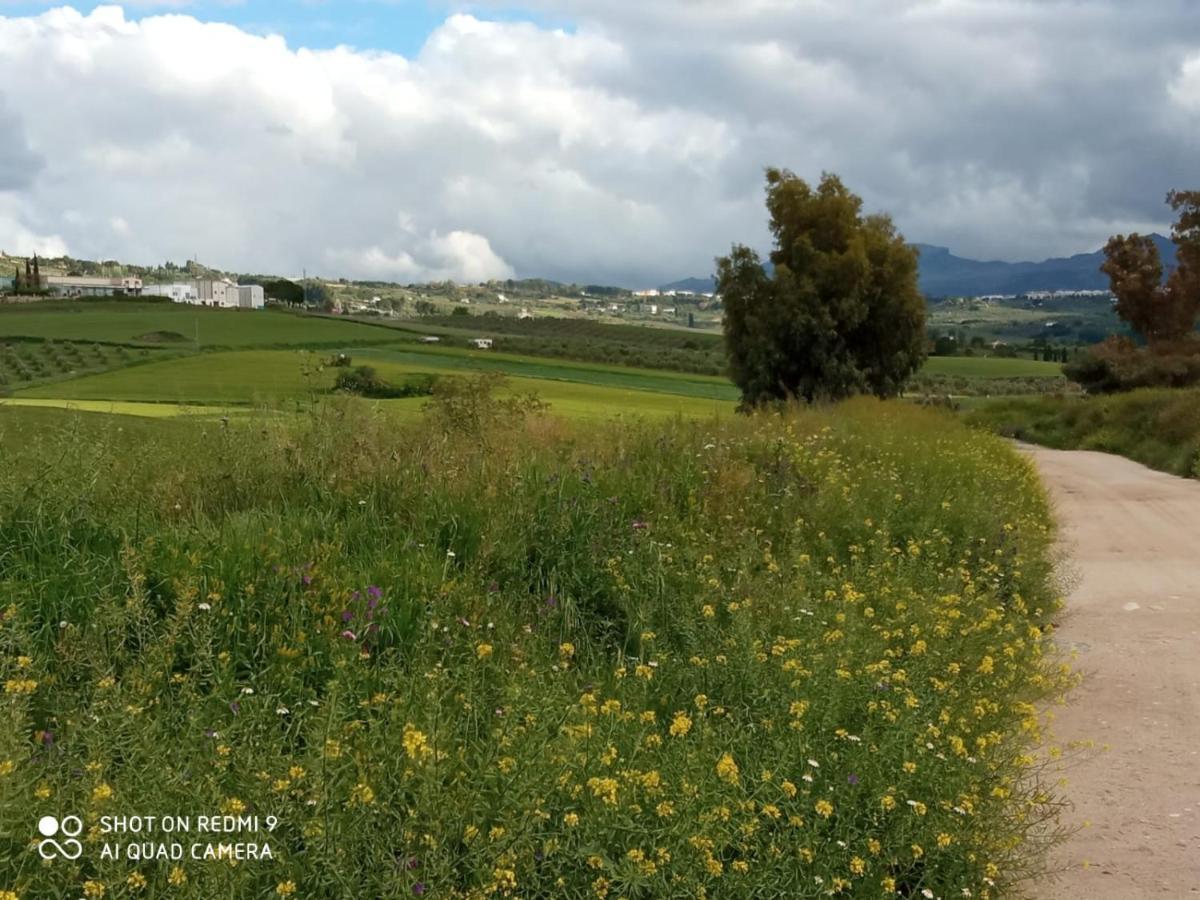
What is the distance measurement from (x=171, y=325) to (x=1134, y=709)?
44209mm

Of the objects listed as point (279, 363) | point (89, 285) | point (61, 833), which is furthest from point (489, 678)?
point (89, 285)

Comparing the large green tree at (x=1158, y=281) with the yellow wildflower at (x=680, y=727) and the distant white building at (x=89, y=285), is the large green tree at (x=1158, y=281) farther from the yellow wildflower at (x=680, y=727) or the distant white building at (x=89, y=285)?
the distant white building at (x=89, y=285)

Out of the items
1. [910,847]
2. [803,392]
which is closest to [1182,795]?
A: [910,847]

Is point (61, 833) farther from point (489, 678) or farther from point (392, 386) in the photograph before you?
point (392, 386)

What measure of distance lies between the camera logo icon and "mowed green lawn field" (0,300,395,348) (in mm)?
36159

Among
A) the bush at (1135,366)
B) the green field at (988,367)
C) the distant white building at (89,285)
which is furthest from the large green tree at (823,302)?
the distant white building at (89,285)

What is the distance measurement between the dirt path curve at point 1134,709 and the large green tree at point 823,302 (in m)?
14.1

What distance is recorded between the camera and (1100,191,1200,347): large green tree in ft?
114

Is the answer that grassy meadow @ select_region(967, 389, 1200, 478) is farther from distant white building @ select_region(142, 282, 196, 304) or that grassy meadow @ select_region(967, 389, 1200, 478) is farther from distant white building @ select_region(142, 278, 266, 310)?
distant white building @ select_region(142, 278, 266, 310)

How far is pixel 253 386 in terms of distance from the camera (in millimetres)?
17797

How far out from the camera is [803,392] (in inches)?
1056

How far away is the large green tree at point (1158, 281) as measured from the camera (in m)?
34.8

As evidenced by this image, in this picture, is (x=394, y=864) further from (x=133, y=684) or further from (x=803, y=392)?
(x=803, y=392)

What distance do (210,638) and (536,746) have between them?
5.15ft
